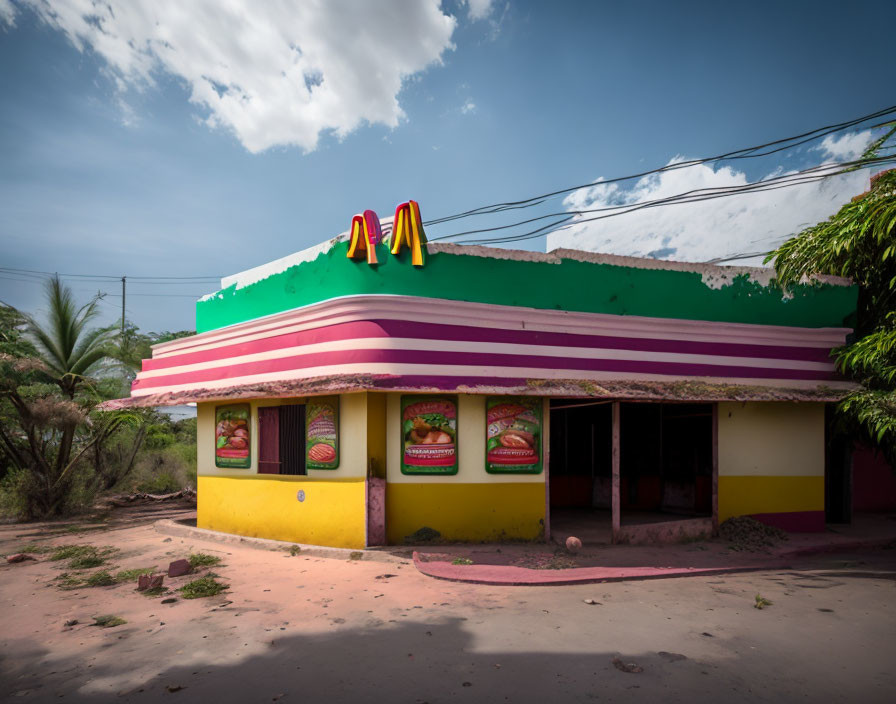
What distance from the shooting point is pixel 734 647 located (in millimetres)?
5965

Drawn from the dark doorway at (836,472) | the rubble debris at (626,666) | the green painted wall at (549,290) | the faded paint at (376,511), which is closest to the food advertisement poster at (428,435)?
the faded paint at (376,511)

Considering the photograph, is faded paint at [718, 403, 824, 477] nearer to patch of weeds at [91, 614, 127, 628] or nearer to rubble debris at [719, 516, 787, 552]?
rubble debris at [719, 516, 787, 552]

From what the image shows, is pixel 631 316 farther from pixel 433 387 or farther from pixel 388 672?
pixel 388 672

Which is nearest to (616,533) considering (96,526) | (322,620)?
(322,620)

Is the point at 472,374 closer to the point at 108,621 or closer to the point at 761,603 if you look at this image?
the point at 761,603

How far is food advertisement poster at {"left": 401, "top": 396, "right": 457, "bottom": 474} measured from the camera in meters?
10.3

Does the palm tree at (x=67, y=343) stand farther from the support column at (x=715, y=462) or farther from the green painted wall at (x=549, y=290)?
the support column at (x=715, y=462)

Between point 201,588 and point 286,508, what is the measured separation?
10.4ft

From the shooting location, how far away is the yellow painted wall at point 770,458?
1195 cm

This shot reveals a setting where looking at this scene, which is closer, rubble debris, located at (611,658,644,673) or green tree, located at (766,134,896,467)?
rubble debris, located at (611,658,644,673)

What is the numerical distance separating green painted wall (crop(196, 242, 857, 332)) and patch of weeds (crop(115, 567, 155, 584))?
18.1 feet

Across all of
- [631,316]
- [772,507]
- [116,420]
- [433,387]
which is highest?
[631,316]

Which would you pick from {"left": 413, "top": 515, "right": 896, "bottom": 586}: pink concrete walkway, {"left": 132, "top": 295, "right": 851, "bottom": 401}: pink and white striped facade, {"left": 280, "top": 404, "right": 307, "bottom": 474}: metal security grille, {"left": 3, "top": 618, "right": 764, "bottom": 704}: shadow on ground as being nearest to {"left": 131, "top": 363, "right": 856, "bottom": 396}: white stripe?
{"left": 132, "top": 295, "right": 851, "bottom": 401}: pink and white striped facade

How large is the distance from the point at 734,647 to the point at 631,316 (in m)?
6.73
